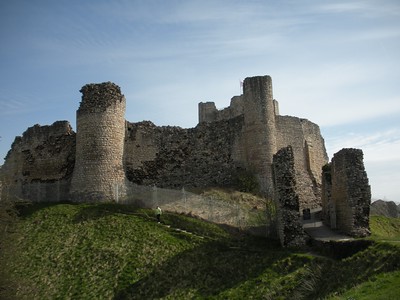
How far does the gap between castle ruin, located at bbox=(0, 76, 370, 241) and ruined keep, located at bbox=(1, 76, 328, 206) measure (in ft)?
0.22

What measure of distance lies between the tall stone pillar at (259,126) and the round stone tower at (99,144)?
9435 mm

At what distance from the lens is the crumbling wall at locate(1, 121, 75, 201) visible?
114 feet

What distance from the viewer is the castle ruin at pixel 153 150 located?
3159 cm

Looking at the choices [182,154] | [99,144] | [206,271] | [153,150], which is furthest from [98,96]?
[206,271]

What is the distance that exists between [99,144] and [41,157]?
7595 mm

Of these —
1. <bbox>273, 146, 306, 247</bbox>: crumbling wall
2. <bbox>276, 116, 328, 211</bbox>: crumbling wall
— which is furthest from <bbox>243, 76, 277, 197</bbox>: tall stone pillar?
<bbox>273, 146, 306, 247</bbox>: crumbling wall

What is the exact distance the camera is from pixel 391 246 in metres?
18.3

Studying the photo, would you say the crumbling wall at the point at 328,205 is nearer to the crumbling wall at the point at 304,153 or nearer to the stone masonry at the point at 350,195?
the stone masonry at the point at 350,195

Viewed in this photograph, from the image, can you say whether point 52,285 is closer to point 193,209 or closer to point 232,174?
point 193,209

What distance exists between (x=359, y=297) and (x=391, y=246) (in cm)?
430

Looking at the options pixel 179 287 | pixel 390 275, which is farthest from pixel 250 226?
pixel 390 275

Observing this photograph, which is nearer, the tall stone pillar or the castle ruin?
the castle ruin

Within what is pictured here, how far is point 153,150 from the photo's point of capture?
36000 mm

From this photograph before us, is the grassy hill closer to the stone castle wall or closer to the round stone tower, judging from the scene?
the round stone tower
